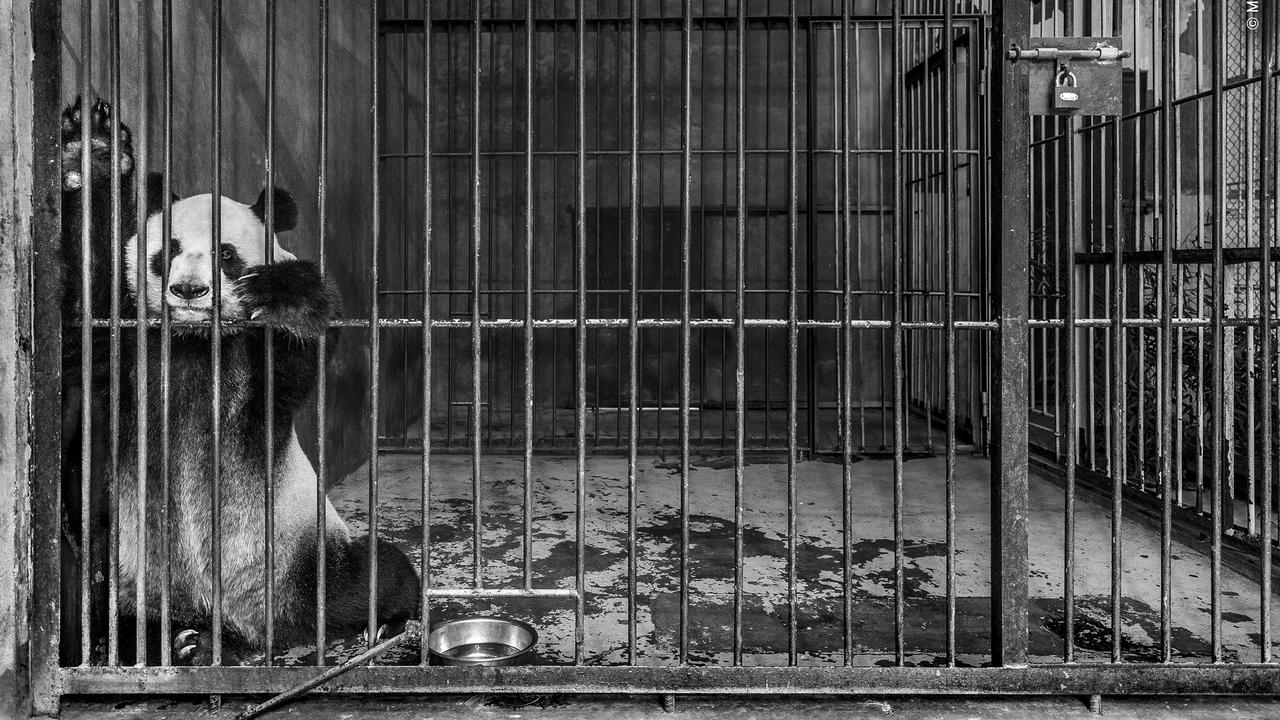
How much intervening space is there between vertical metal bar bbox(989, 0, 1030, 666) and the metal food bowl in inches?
51.7

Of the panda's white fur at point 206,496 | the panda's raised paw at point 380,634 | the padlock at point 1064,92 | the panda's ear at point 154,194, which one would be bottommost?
the panda's raised paw at point 380,634

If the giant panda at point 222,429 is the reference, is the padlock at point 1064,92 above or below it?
above

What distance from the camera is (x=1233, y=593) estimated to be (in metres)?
3.54

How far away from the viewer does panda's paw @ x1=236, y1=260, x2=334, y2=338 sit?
8.16 feet

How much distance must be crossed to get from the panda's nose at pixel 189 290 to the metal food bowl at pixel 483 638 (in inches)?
46.0

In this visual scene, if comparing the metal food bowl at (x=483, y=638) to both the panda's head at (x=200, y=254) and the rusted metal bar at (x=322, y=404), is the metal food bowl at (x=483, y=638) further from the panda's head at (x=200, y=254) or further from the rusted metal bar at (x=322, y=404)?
the panda's head at (x=200, y=254)

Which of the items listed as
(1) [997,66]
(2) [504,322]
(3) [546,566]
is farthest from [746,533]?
(1) [997,66]

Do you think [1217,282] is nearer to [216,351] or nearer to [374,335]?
[374,335]

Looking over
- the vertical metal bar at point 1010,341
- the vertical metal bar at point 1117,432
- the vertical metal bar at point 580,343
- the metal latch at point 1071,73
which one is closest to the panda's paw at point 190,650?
the vertical metal bar at point 580,343

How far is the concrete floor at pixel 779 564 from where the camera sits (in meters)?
3.01

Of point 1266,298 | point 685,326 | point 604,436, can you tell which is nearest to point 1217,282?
point 1266,298

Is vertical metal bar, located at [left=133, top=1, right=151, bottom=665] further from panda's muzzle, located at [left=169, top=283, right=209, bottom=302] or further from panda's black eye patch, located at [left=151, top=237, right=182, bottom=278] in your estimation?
panda's black eye patch, located at [left=151, top=237, right=182, bottom=278]

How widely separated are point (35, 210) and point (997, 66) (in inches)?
99.1

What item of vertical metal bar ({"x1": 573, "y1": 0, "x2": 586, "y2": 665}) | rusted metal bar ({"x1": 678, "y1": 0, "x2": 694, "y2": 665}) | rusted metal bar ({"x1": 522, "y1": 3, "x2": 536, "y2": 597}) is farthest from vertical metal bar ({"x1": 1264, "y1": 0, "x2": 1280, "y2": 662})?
rusted metal bar ({"x1": 522, "y1": 3, "x2": 536, "y2": 597})
